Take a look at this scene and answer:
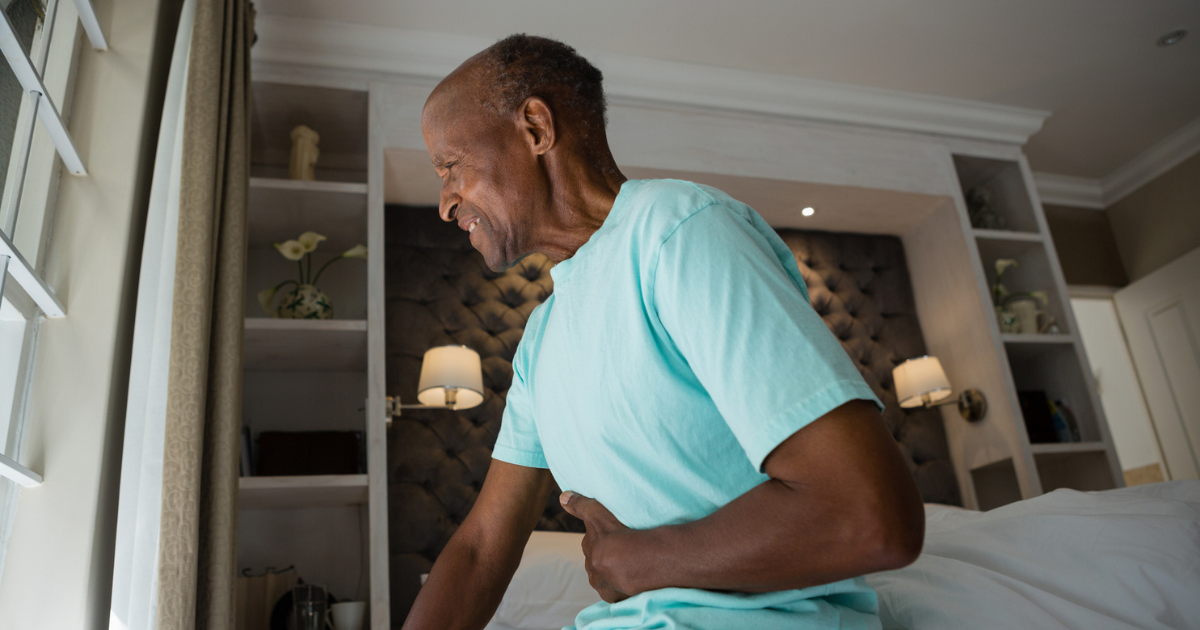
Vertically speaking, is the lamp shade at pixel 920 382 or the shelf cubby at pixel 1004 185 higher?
the shelf cubby at pixel 1004 185

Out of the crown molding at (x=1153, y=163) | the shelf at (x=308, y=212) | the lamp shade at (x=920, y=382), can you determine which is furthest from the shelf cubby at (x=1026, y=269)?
the shelf at (x=308, y=212)

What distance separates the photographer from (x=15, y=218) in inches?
66.0

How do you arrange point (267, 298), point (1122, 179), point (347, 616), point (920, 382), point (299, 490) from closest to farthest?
point (347, 616)
point (299, 490)
point (267, 298)
point (920, 382)
point (1122, 179)

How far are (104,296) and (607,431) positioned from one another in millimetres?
1581

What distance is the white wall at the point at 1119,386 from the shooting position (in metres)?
4.91

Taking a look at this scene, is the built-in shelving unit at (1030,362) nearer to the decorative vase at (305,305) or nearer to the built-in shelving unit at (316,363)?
the built-in shelving unit at (316,363)

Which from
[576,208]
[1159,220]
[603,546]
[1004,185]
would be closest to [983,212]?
[1004,185]

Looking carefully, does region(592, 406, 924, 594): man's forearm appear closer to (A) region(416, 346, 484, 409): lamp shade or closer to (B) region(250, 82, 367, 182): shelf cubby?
(A) region(416, 346, 484, 409): lamp shade

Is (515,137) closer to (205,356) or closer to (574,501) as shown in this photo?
(574,501)

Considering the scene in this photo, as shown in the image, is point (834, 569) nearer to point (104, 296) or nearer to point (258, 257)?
point (104, 296)

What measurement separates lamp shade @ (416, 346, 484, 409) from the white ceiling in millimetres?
1342

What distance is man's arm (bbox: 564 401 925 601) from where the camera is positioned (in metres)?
0.65

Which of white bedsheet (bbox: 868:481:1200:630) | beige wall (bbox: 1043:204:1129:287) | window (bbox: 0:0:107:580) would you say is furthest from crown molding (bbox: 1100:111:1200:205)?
window (bbox: 0:0:107:580)

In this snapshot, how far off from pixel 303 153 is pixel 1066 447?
11.4 feet
